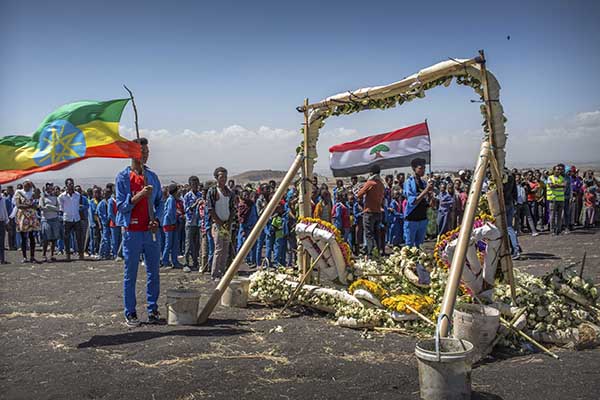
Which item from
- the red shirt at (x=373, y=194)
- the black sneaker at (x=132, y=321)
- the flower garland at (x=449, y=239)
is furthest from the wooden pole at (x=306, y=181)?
the red shirt at (x=373, y=194)

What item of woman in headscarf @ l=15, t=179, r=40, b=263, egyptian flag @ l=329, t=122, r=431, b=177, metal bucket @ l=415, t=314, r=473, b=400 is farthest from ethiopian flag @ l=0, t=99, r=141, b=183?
woman in headscarf @ l=15, t=179, r=40, b=263

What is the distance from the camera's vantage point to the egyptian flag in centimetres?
1127

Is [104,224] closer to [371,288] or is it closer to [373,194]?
[373,194]

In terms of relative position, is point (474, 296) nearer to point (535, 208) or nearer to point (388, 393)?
point (388, 393)

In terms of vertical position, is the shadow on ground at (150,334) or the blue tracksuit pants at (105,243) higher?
the blue tracksuit pants at (105,243)

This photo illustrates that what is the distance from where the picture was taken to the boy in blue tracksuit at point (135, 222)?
718 cm

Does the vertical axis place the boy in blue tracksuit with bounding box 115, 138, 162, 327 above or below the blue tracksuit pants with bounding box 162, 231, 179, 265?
above

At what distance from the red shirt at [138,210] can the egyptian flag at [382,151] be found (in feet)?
17.7

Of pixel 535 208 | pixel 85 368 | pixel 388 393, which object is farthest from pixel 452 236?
pixel 535 208

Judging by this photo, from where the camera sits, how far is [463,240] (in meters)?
5.55

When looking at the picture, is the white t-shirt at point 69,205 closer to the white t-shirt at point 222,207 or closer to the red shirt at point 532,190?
the white t-shirt at point 222,207

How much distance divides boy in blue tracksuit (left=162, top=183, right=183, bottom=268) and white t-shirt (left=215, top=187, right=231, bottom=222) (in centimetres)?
320

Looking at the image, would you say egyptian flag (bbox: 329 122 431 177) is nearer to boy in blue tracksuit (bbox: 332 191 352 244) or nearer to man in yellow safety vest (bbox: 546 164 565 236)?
boy in blue tracksuit (bbox: 332 191 352 244)

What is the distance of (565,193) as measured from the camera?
1708 centimetres
